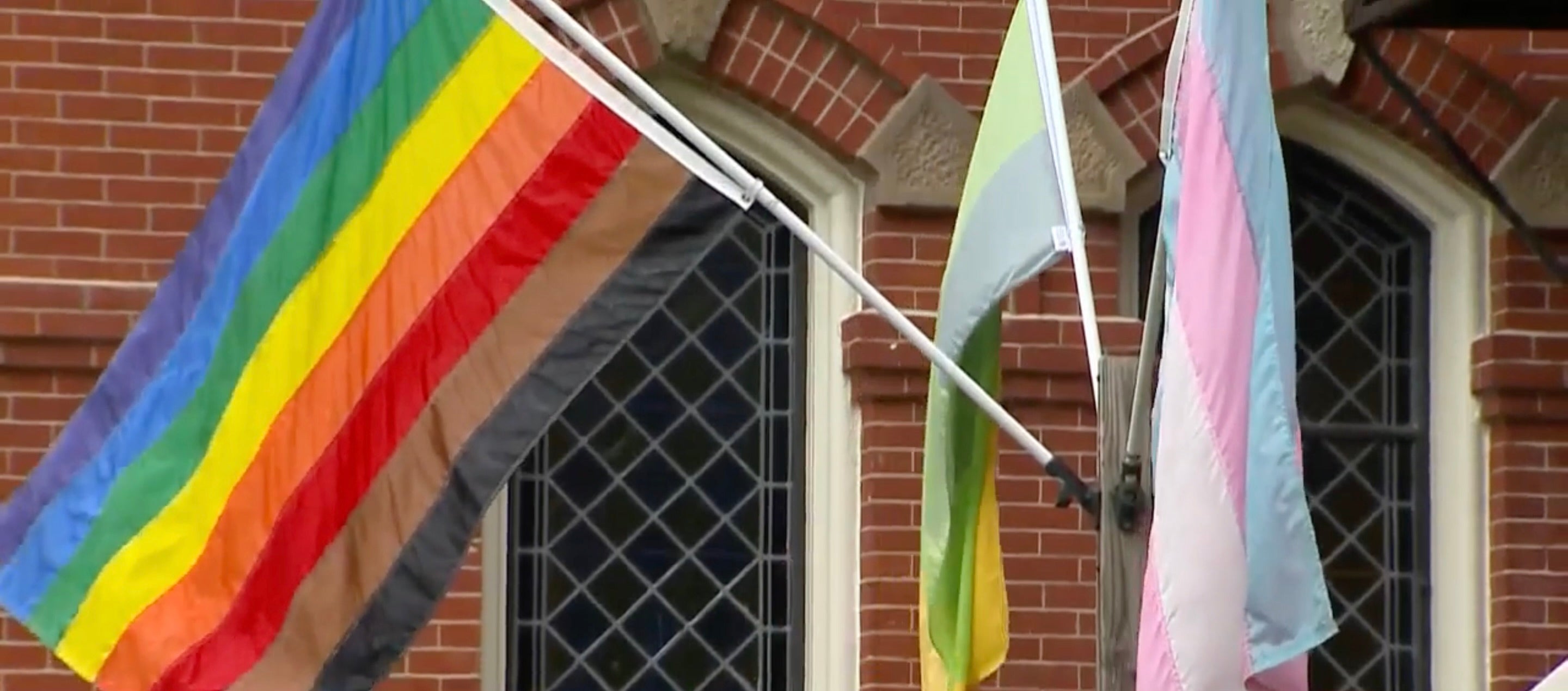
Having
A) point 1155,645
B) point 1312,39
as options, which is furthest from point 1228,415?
point 1312,39

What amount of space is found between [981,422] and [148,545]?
186cm

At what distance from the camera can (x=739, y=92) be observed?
8680 millimetres

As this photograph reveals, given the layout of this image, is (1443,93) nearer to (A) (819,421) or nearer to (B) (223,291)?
(A) (819,421)

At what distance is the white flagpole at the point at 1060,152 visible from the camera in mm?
6523

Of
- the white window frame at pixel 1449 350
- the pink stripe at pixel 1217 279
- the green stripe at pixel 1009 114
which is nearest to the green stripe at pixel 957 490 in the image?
the green stripe at pixel 1009 114

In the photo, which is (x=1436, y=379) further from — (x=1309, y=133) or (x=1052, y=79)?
(x=1052, y=79)

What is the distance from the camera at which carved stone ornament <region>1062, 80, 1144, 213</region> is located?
339 inches

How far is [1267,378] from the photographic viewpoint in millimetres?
6039

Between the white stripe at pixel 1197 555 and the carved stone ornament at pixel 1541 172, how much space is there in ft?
9.94

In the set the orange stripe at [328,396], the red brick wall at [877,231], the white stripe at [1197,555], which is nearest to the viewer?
the white stripe at [1197,555]

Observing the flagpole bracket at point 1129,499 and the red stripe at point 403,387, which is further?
the red stripe at point 403,387

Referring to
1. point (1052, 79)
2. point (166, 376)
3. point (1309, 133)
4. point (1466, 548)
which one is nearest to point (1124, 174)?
point (1309, 133)

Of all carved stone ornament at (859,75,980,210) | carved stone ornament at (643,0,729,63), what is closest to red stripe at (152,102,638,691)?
carved stone ornament at (643,0,729,63)

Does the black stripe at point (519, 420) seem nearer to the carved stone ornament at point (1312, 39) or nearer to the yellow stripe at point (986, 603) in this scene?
the yellow stripe at point (986, 603)
